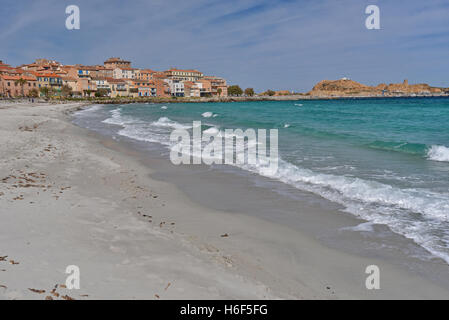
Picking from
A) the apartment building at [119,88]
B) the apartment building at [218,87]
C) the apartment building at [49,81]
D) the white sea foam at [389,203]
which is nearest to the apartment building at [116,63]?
the apartment building at [119,88]

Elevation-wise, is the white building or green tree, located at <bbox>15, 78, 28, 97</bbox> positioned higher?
the white building

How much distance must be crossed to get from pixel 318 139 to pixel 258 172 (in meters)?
11.1

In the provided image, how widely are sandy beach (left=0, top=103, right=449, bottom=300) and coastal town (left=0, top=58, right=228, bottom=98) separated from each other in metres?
105

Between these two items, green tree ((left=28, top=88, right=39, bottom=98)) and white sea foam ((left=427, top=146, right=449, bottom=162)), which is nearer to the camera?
white sea foam ((left=427, top=146, right=449, bottom=162))

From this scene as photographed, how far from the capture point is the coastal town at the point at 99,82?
99538 millimetres

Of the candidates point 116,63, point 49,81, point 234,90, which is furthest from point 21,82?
point 234,90

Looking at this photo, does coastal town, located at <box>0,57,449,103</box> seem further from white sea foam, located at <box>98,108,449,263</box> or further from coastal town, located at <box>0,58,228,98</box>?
white sea foam, located at <box>98,108,449,263</box>

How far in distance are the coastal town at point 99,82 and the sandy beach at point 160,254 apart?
104617 mm

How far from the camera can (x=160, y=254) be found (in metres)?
5.08

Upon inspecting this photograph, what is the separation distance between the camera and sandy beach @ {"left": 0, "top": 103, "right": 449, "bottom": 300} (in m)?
4.09

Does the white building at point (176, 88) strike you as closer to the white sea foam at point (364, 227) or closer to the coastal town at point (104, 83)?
the coastal town at point (104, 83)

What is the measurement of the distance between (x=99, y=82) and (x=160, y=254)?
435 feet

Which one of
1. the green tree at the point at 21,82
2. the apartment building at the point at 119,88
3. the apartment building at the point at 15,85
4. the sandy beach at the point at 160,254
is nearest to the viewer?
the sandy beach at the point at 160,254

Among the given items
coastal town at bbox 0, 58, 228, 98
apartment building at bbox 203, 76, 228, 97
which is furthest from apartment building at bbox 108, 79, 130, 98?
apartment building at bbox 203, 76, 228, 97
